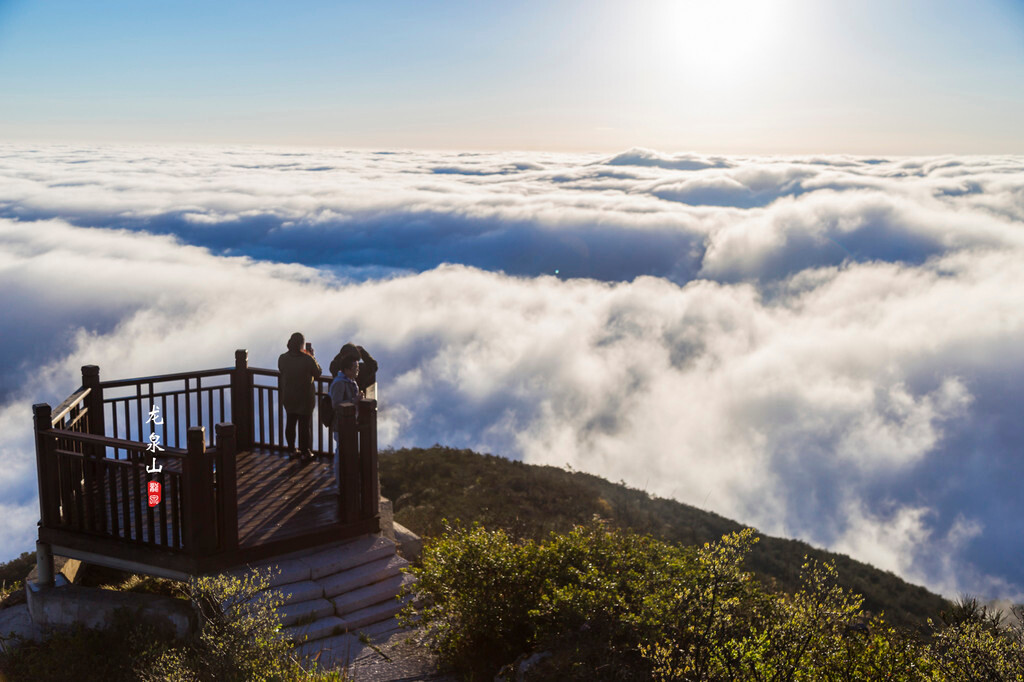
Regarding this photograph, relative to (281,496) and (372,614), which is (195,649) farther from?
(281,496)

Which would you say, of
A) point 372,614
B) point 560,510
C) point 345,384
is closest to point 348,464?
point 345,384

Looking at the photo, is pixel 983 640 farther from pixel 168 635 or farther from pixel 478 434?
pixel 478 434

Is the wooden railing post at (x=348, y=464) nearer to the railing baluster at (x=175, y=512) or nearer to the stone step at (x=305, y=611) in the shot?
the stone step at (x=305, y=611)

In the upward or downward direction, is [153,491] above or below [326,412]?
below

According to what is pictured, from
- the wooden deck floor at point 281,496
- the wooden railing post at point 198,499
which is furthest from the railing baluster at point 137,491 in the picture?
the wooden deck floor at point 281,496

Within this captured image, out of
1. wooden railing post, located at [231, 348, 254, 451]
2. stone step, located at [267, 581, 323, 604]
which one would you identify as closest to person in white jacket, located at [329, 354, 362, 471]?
stone step, located at [267, 581, 323, 604]

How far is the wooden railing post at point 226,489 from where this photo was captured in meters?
7.41

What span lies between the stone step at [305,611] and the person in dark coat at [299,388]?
3.31 metres

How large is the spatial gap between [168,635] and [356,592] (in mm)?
2030

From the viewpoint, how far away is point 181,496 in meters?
7.55

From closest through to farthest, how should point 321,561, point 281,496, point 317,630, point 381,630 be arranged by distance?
point 317,630, point 381,630, point 321,561, point 281,496

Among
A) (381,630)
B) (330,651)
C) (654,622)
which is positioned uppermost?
(654,622)

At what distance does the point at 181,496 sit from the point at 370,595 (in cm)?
235

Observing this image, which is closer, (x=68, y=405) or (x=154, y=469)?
(x=154, y=469)
